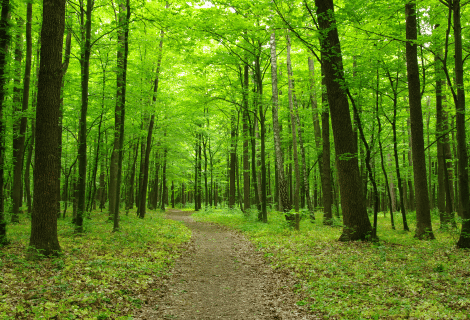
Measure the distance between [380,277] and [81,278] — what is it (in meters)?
6.52

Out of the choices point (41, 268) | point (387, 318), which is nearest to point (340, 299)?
point (387, 318)

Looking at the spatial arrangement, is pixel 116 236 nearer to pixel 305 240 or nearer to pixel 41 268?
pixel 41 268

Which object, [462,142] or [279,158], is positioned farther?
[279,158]

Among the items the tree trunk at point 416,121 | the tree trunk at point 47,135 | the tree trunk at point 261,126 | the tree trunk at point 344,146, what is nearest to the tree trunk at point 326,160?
the tree trunk at point 261,126

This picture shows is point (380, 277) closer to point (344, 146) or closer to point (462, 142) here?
point (344, 146)

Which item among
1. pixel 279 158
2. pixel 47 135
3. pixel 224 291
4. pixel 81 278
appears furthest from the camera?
pixel 279 158

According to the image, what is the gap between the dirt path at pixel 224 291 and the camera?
5.31m

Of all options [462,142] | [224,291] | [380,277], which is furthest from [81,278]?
[462,142]

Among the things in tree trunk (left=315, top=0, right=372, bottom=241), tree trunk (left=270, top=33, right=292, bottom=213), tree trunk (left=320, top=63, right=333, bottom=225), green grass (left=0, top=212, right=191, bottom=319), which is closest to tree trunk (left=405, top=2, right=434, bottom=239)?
tree trunk (left=315, top=0, right=372, bottom=241)

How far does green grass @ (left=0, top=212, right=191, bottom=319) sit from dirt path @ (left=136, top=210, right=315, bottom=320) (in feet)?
1.51

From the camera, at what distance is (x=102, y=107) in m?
15.0

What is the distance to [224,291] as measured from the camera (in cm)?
661

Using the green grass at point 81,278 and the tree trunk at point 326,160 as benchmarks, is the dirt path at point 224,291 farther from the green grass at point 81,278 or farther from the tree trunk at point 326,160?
the tree trunk at point 326,160

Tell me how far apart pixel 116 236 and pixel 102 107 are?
7.58 meters
